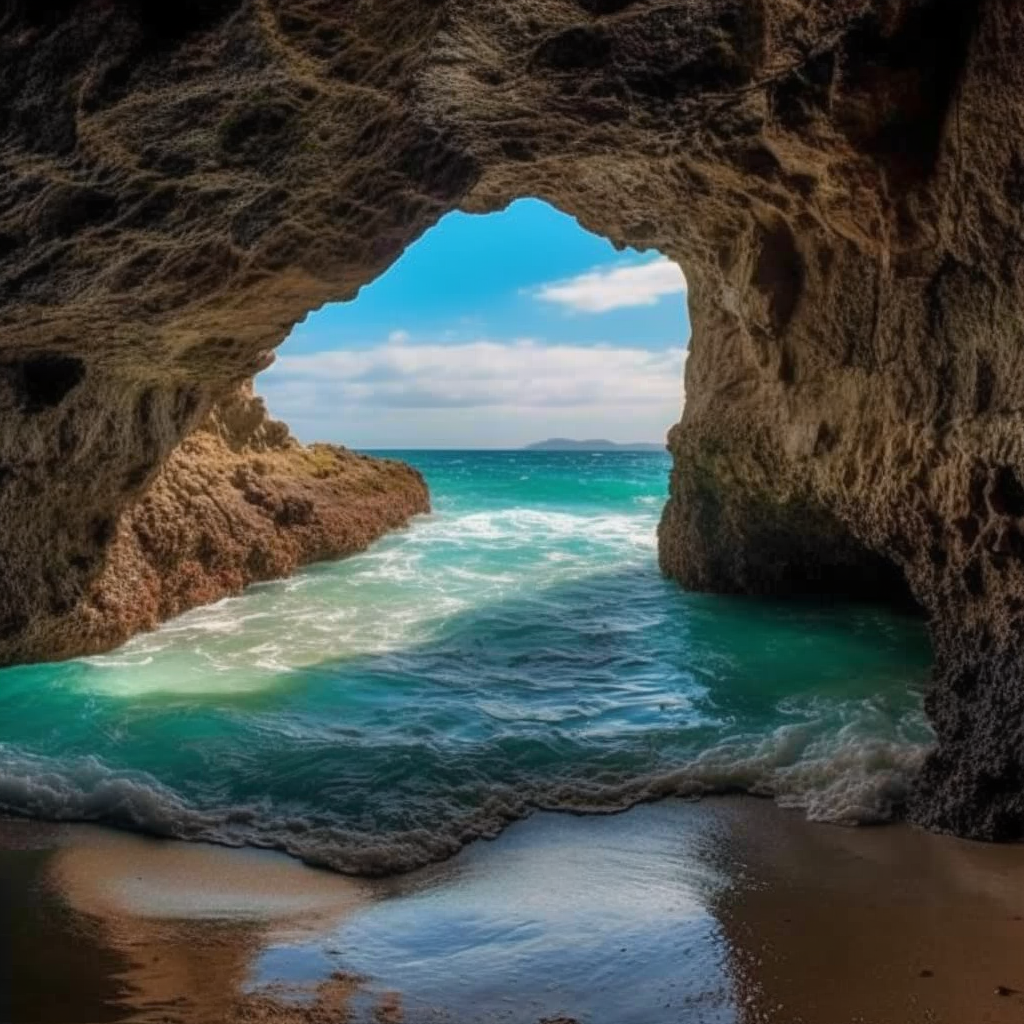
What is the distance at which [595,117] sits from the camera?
4391 millimetres

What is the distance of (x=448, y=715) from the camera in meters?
6.60

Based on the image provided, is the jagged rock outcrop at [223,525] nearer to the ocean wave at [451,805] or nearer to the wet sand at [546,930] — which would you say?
the ocean wave at [451,805]

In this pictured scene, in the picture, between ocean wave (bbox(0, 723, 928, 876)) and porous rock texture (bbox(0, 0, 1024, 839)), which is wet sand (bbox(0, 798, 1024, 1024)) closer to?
ocean wave (bbox(0, 723, 928, 876))

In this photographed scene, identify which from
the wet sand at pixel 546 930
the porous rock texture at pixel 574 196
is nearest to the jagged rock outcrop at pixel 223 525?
the porous rock texture at pixel 574 196

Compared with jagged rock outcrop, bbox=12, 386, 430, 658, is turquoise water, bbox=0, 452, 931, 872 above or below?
below

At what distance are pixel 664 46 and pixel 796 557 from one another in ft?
25.1

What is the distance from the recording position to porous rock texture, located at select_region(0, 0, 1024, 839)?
10.9 ft

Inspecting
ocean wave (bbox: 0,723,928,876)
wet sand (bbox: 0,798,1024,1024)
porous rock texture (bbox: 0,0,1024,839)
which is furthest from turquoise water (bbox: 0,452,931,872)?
porous rock texture (bbox: 0,0,1024,839)

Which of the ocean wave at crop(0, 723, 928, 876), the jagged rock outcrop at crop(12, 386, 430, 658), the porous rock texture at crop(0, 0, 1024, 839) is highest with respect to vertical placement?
the porous rock texture at crop(0, 0, 1024, 839)

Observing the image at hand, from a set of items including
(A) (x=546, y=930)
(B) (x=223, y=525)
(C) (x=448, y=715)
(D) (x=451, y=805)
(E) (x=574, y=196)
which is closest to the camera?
(A) (x=546, y=930)

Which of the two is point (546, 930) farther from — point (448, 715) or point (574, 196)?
point (574, 196)

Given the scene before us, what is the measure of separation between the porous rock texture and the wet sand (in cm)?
96

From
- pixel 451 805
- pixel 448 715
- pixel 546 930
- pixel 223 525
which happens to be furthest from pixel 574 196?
pixel 223 525

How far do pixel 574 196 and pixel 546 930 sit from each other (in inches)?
230
